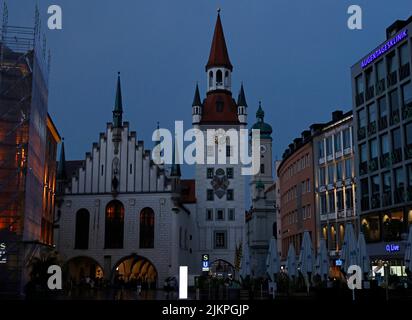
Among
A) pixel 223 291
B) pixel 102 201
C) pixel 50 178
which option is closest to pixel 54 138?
pixel 50 178

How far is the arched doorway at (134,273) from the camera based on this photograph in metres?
65.7

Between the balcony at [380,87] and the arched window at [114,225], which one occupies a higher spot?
the balcony at [380,87]

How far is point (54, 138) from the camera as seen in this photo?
62000 mm

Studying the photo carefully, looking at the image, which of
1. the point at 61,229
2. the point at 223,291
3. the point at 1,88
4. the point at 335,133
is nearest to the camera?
the point at 223,291

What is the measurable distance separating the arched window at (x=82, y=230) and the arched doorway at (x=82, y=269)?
1.36 meters

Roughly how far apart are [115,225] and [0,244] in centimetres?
2803

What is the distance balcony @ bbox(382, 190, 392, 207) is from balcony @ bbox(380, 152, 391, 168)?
1.84 meters

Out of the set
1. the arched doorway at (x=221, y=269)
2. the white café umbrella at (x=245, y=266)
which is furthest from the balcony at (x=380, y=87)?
the arched doorway at (x=221, y=269)

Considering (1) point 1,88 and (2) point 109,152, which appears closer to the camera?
(1) point 1,88

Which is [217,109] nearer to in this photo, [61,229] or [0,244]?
[61,229]

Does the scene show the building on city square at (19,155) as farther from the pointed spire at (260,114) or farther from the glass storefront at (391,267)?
the pointed spire at (260,114)

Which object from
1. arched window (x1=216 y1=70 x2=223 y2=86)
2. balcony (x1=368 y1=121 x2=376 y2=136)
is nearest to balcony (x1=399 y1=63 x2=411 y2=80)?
balcony (x1=368 y1=121 x2=376 y2=136)

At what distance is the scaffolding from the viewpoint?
3966 cm

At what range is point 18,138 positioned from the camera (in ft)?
136
